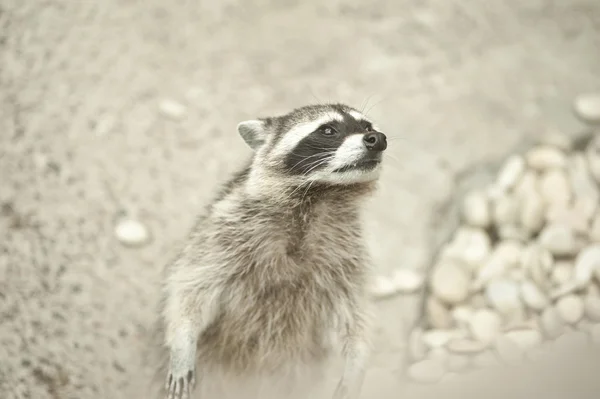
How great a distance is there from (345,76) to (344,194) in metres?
1.78

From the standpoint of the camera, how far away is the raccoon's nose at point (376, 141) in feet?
9.00

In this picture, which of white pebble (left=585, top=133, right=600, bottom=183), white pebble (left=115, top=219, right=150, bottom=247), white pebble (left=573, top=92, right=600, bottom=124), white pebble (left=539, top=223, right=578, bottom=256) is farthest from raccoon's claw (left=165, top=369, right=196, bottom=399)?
white pebble (left=573, top=92, right=600, bottom=124)

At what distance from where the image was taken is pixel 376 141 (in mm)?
2742

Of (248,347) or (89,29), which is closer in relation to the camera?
(248,347)

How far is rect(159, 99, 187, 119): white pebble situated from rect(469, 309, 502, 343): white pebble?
2.01m

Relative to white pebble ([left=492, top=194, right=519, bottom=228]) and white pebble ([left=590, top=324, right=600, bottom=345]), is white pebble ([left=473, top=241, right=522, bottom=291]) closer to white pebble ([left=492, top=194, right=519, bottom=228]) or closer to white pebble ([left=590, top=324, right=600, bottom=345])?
white pebble ([left=492, top=194, right=519, bottom=228])

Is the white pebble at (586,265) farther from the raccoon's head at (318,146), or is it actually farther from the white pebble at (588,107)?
the raccoon's head at (318,146)

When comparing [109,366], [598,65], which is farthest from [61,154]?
[598,65]

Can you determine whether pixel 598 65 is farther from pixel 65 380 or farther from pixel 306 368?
pixel 65 380

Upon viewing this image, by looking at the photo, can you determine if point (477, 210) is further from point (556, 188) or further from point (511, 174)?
point (556, 188)

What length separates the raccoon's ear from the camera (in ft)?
10.5

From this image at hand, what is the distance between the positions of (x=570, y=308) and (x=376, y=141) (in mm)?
1620

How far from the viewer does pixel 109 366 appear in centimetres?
327

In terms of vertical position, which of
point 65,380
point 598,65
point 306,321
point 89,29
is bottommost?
point 65,380
